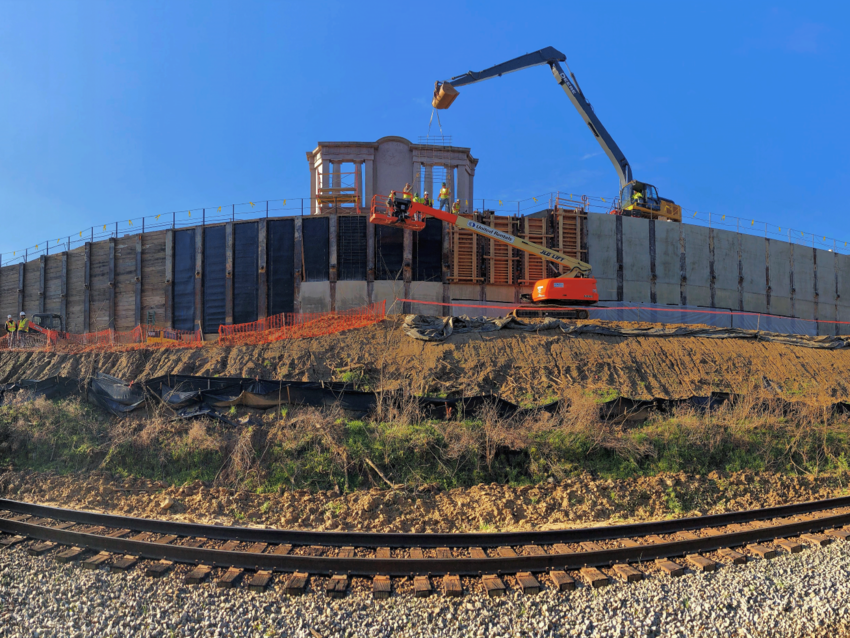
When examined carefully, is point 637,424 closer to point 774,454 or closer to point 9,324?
point 774,454

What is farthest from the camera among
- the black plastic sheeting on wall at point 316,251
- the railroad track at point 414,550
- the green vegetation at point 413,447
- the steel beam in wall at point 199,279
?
the steel beam in wall at point 199,279

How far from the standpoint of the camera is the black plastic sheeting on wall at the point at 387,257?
82.5ft

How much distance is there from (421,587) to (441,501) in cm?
324

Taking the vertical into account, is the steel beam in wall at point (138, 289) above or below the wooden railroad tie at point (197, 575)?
above

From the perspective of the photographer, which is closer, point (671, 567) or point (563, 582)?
point (563, 582)

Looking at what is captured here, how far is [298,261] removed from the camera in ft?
82.9

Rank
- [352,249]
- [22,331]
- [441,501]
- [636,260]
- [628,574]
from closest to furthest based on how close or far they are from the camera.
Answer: [628,574], [441,501], [22,331], [352,249], [636,260]

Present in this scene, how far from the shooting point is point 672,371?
16203mm

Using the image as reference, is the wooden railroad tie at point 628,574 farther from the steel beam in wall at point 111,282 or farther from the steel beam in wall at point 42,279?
the steel beam in wall at point 42,279

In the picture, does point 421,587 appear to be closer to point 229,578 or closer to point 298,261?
point 229,578

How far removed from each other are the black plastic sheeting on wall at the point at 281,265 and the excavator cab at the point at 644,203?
17885 mm

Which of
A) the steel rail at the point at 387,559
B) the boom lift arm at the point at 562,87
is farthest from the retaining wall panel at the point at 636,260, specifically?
the steel rail at the point at 387,559

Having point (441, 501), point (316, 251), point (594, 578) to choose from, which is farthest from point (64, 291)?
point (594, 578)

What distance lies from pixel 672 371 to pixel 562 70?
17215mm
